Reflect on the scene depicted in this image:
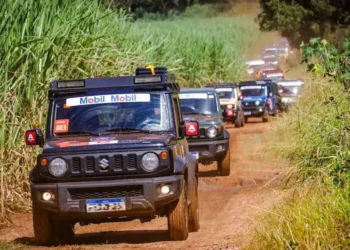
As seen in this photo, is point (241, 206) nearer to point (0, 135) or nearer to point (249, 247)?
point (0, 135)

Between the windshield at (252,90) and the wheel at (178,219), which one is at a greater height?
the wheel at (178,219)

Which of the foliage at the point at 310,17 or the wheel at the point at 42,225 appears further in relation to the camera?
the foliage at the point at 310,17

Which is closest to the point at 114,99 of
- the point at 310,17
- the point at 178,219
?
the point at 178,219

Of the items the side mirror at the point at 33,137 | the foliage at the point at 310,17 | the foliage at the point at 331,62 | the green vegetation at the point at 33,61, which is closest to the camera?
the side mirror at the point at 33,137

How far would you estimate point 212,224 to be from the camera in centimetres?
1202

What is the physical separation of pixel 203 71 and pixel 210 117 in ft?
59.2

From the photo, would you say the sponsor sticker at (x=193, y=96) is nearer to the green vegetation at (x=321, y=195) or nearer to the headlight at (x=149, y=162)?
the green vegetation at (x=321, y=195)

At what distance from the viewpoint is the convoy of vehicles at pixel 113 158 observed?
9.60 meters

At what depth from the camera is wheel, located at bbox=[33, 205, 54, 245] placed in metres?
9.89

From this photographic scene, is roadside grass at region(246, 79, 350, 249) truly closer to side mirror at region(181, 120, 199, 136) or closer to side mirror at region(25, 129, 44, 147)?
side mirror at region(181, 120, 199, 136)

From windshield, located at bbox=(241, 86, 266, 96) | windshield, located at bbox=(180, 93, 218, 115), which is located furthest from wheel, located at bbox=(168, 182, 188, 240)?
windshield, located at bbox=(241, 86, 266, 96)

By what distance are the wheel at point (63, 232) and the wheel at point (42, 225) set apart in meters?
0.38

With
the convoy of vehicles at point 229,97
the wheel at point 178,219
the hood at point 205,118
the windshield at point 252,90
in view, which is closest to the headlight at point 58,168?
the wheel at point 178,219

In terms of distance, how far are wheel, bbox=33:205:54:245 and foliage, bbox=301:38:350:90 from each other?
3632 mm
